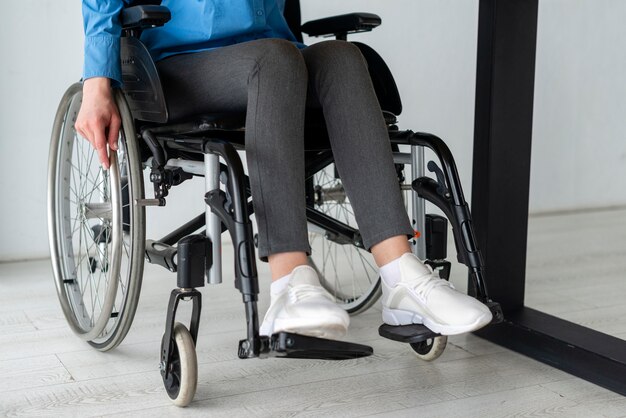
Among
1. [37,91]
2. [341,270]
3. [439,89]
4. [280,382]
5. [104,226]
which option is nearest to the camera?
[280,382]

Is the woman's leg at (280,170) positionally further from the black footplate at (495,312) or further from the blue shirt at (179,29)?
the black footplate at (495,312)

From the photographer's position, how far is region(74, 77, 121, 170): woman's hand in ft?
4.66

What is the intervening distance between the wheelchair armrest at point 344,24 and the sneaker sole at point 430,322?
27.6 inches

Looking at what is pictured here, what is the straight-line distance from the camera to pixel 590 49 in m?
3.41

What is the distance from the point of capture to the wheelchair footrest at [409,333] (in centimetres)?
127

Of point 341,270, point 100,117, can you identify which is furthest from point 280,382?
point 341,270

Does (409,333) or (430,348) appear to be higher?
(409,333)

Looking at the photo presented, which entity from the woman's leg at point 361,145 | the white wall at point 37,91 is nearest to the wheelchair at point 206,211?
the woman's leg at point 361,145

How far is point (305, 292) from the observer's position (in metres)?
1.22

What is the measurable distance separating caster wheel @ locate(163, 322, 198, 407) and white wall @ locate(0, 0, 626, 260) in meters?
1.42

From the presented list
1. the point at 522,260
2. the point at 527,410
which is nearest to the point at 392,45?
the point at 522,260

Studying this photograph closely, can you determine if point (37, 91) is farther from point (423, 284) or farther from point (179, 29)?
point (423, 284)

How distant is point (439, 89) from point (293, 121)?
1965mm

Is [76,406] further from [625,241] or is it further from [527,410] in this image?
[625,241]
